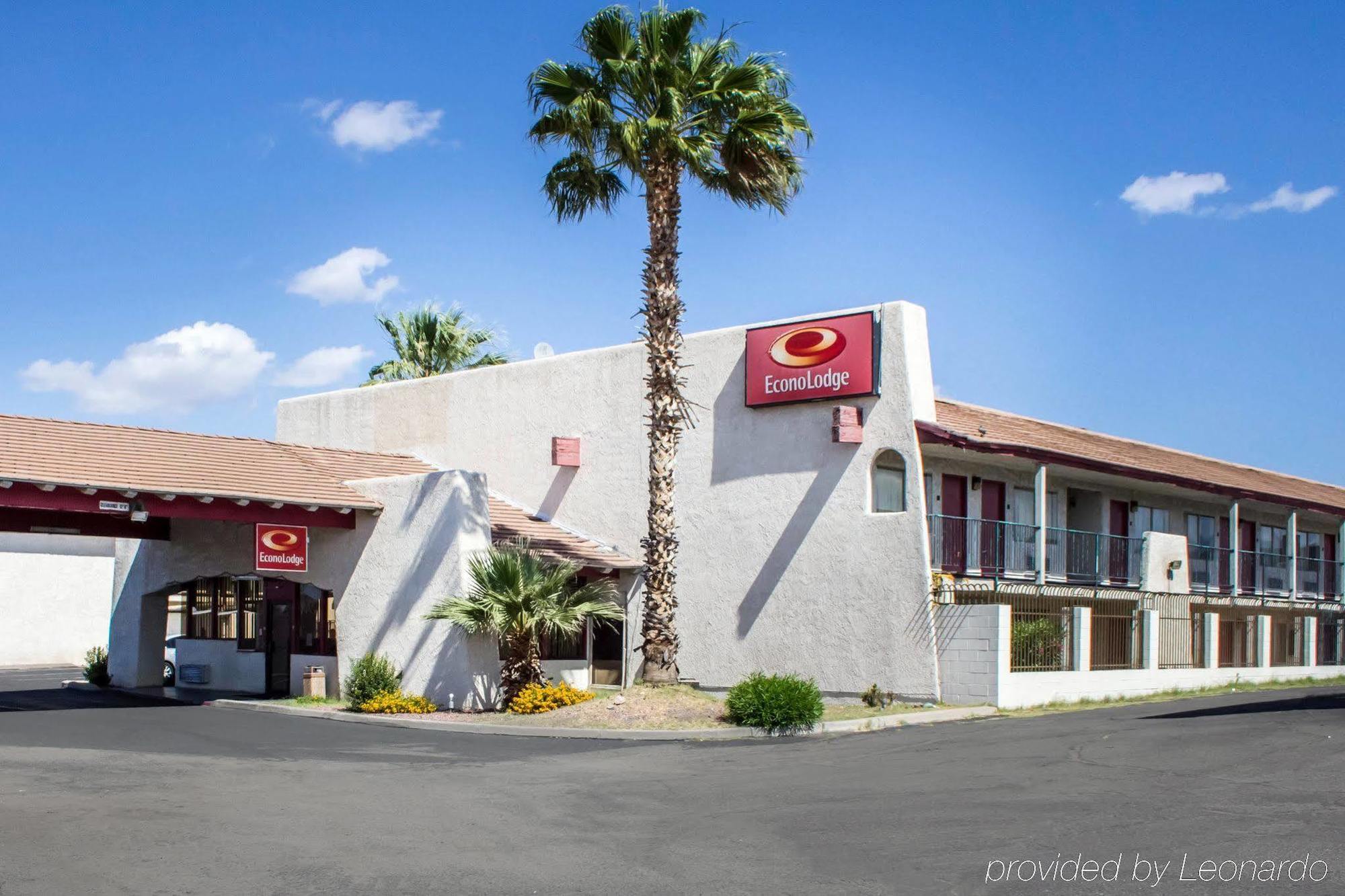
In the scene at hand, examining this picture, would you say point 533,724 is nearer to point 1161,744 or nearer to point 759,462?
point 759,462

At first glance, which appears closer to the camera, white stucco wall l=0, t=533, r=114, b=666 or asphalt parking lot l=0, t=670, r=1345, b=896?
asphalt parking lot l=0, t=670, r=1345, b=896

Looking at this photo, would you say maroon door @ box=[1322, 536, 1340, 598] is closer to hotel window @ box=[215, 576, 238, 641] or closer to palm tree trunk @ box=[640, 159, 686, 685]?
palm tree trunk @ box=[640, 159, 686, 685]

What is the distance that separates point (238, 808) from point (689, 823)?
4.08 meters

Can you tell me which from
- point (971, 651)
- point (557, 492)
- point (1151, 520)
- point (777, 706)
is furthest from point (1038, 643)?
point (557, 492)

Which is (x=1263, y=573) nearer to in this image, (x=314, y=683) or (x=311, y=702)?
(x=314, y=683)

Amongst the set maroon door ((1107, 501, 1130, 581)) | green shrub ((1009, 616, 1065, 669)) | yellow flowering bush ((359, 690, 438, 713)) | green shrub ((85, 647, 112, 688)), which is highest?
maroon door ((1107, 501, 1130, 581))

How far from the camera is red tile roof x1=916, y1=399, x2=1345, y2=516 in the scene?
24.5 metres

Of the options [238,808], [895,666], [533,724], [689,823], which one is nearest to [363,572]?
[533,724]

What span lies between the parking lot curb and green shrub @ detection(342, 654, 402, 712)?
0.49m

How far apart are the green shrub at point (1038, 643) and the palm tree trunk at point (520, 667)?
27.7 ft

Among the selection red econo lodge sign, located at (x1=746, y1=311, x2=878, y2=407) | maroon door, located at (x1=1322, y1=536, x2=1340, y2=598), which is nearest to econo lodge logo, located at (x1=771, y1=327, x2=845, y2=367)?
red econo lodge sign, located at (x1=746, y1=311, x2=878, y2=407)

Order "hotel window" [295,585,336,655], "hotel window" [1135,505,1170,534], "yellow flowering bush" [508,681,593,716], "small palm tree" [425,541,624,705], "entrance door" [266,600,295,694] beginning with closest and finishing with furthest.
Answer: "yellow flowering bush" [508,681,593,716] → "small palm tree" [425,541,624,705] → "hotel window" [295,585,336,655] → "entrance door" [266,600,295,694] → "hotel window" [1135,505,1170,534]

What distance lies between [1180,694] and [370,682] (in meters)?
16.7

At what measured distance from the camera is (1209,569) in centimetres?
3341
